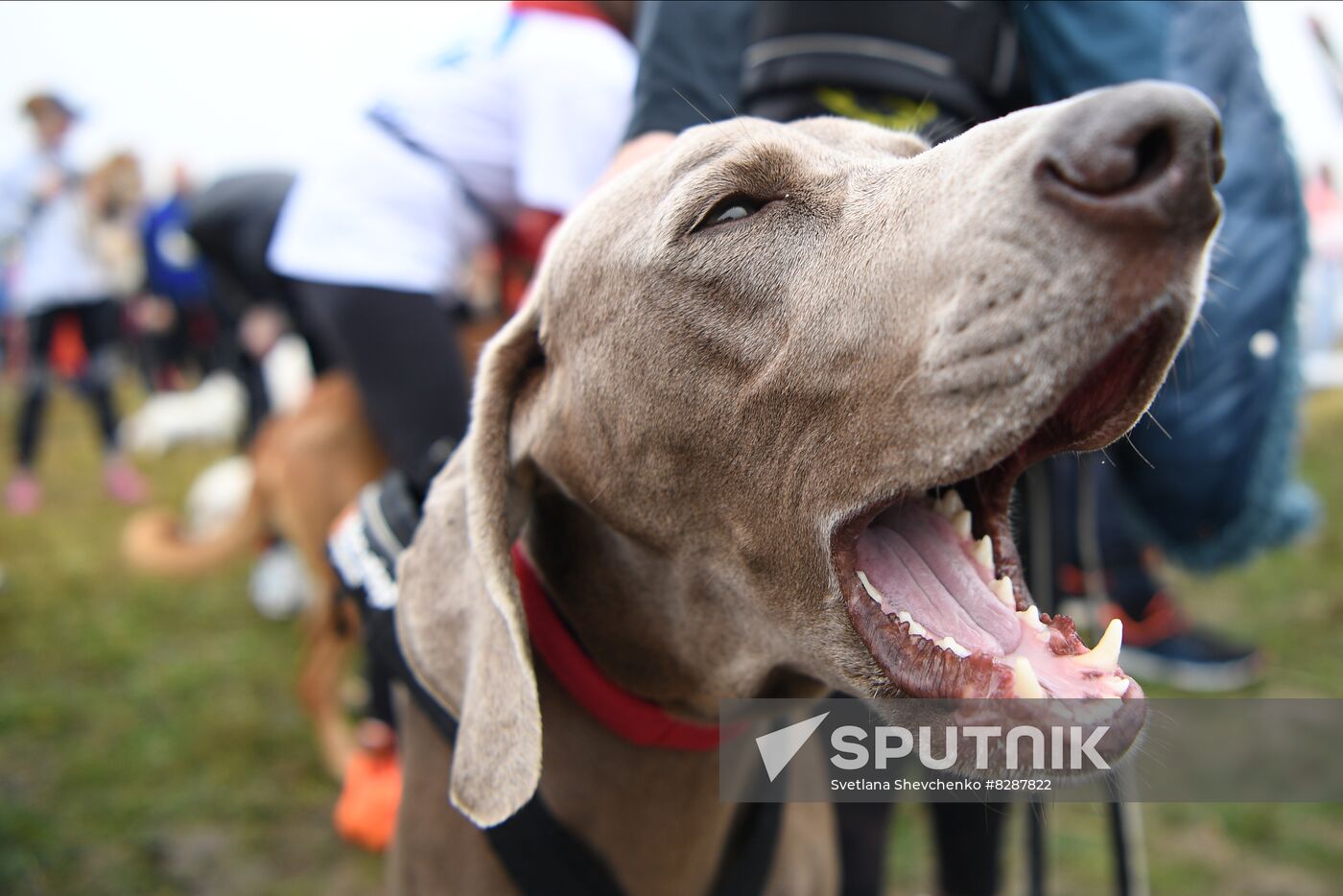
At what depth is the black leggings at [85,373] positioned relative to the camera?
8008mm

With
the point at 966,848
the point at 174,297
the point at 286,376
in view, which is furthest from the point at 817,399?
the point at 174,297

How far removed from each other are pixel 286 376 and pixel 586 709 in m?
6.77

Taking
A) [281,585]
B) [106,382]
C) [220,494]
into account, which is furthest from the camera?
[106,382]

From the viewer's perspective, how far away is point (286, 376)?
25.5ft

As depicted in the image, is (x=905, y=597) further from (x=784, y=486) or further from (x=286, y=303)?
(x=286, y=303)

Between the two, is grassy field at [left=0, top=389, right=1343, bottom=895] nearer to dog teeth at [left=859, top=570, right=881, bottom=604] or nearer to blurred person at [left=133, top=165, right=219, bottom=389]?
dog teeth at [left=859, top=570, right=881, bottom=604]

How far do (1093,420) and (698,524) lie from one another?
0.60 meters

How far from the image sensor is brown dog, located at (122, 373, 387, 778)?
12.5 feet

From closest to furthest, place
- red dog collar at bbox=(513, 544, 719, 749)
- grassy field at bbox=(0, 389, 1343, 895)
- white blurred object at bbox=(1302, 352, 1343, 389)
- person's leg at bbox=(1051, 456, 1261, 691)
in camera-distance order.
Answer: red dog collar at bbox=(513, 544, 719, 749), grassy field at bbox=(0, 389, 1343, 895), person's leg at bbox=(1051, 456, 1261, 691), white blurred object at bbox=(1302, 352, 1343, 389)

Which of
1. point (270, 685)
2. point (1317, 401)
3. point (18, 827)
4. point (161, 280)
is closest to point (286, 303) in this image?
point (270, 685)

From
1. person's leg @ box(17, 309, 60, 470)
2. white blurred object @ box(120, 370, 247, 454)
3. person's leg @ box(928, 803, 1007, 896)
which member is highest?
person's leg @ box(928, 803, 1007, 896)

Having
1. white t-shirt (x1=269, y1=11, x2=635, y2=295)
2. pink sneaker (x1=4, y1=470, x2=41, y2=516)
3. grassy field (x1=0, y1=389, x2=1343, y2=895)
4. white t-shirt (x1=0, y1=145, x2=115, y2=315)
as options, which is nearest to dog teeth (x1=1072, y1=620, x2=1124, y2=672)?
white t-shirt (x1=269, y1=11, x2=635, y2=295)

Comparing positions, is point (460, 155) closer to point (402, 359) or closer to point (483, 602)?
point (402, 359)

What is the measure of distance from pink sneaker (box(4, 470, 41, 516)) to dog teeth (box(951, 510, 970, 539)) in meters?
9.05
